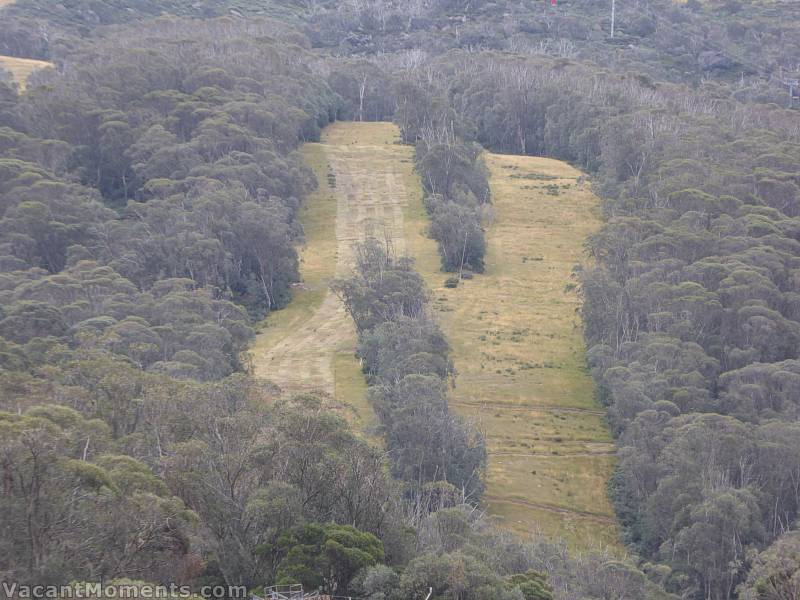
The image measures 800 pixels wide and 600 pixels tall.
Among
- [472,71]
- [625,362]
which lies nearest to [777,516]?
[625,362]

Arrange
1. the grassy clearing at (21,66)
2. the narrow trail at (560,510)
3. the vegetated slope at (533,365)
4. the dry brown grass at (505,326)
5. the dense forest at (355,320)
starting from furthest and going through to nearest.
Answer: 1. the grassy clearing at (21,66)
2. the dry brown grass at (505,326)
3. the vegetated slope at (533,365)
4. the narrow trail at (560,510)
5. the dense forest at (355,320)

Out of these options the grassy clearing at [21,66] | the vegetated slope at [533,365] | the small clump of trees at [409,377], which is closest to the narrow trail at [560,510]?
the vegetated slope at [533,365]

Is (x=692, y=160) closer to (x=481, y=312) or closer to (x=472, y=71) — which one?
(x=481, y=312)

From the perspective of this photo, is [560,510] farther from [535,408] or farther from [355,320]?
[355,320]

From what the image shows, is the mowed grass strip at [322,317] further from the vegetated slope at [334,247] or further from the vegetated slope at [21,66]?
the vegetated slope at [21,66]

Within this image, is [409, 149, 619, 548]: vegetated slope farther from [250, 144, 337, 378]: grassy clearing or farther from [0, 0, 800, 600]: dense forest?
[250, 144, 337, 378]: grassy clearing

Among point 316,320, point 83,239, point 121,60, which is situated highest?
point 121,60

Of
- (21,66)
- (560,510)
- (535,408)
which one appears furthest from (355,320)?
(21,66)
